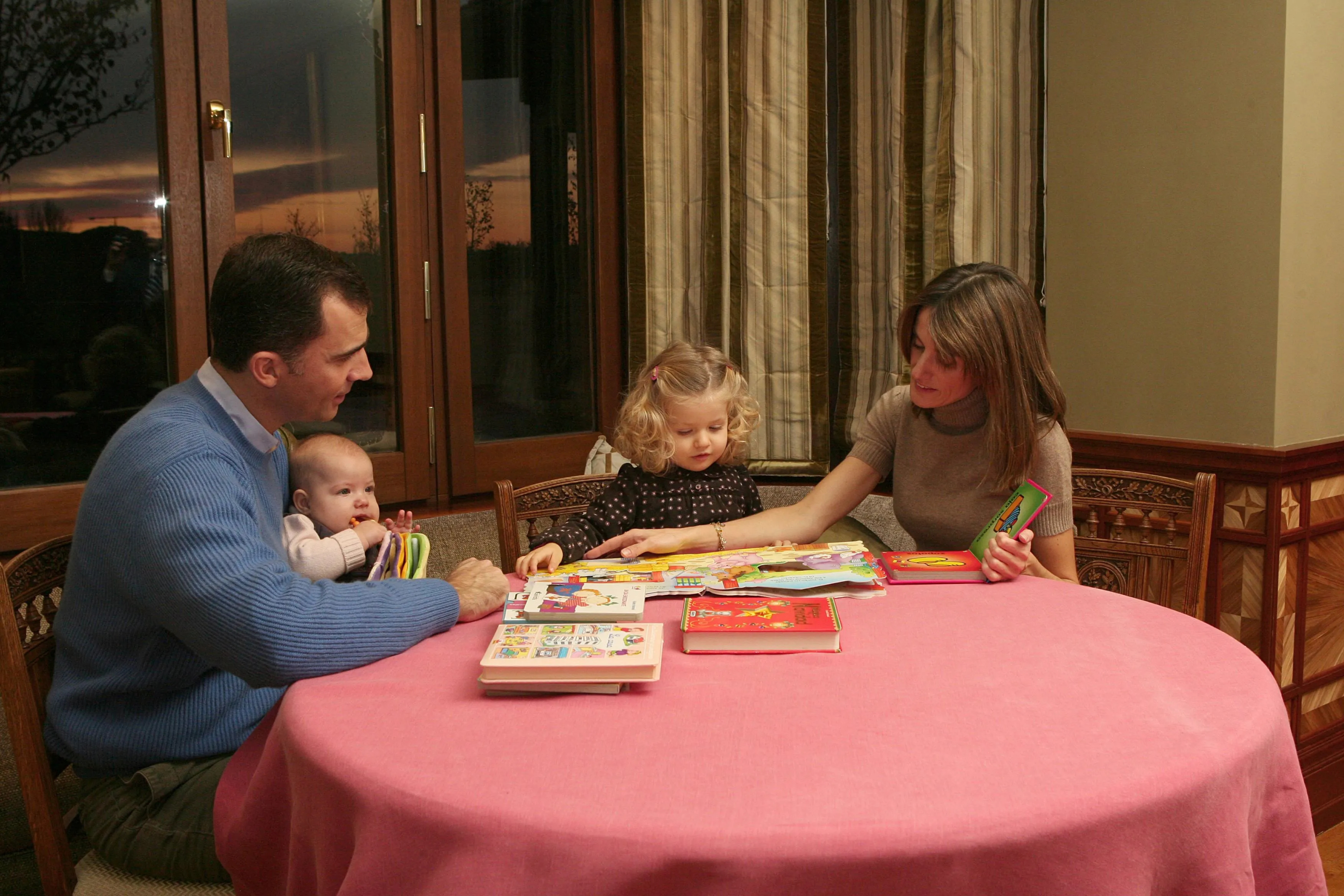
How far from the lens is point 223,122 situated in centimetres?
251

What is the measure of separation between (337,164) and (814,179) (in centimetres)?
134

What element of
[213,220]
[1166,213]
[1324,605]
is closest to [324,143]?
[213,220]

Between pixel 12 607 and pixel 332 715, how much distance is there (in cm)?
62

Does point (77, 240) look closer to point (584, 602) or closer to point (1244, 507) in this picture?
point (584, 602)

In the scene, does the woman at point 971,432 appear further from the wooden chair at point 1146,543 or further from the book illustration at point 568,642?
the book illustration at point 568,642

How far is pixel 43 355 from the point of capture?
93.0 inches

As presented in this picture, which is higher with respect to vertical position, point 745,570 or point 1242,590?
point 745,570

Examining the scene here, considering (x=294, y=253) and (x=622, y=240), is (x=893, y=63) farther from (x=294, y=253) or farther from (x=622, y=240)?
(x=294, y=253)

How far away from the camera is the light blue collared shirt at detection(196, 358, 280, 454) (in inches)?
63.8

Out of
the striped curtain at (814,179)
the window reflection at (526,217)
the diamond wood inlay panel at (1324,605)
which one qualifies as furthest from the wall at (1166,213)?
the window reflection at (526,217)

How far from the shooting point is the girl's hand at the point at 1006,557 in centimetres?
173

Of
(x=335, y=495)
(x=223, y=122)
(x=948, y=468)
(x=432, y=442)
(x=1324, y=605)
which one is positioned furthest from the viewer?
(x=432, y=442)

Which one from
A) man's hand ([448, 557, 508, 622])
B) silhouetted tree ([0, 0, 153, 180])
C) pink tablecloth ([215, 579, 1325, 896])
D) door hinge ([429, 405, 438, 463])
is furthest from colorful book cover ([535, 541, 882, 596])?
silhouetted tree ([0, 0, 153, 180])

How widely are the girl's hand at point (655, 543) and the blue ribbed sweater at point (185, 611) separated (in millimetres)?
608
